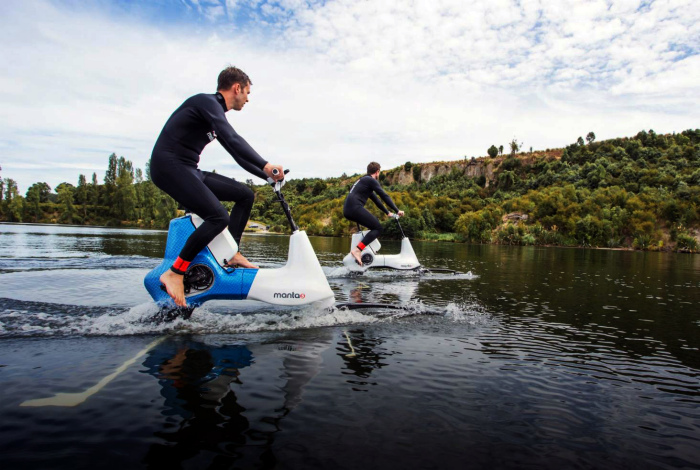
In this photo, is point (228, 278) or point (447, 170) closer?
point (228, 278)

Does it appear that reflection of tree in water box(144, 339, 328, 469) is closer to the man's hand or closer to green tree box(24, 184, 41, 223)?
the man's hand

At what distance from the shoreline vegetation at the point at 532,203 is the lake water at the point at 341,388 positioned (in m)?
15.4

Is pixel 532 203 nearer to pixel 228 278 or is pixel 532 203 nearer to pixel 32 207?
pixel 228 278

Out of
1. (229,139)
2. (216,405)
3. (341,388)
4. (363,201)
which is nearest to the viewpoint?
(216,405)

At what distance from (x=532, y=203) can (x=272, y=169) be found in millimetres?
60245

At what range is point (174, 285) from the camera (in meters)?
4.56

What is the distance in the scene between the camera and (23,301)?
582cm

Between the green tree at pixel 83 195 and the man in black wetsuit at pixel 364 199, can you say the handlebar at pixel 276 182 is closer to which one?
the man in black wetsuit at pixel 364 199

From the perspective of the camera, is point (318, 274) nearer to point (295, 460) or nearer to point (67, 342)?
point (67, 342)

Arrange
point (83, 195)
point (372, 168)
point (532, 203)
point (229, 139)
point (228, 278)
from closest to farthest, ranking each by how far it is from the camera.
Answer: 1. point (229, 139)
2. point (228, 278)
3. point (372, 168)
4. point (532, 203)
5. point (83, 195)

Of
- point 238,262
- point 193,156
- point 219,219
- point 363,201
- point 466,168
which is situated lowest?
point 238,262

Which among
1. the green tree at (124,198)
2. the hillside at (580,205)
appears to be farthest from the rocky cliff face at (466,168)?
the green tree at (124,198)

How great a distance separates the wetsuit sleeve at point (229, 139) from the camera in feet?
14.5

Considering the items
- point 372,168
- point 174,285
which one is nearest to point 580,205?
point 372,168
